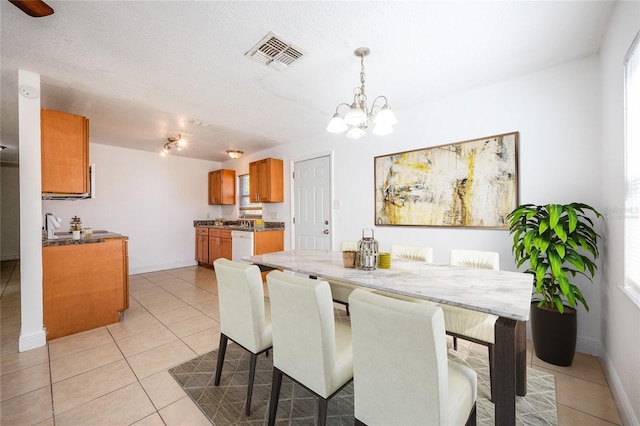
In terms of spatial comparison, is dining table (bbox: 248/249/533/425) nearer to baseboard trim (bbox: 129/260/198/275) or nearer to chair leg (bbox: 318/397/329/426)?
chair leg (bbox: 318/397/329/426)

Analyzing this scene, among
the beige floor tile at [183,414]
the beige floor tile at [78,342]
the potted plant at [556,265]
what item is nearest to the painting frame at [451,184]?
the potted plant at [556,265]

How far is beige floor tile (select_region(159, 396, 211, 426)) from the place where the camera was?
1549 millimetres

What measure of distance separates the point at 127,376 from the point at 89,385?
0.22m

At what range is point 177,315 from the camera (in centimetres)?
314

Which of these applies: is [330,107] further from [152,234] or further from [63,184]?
[152,234]

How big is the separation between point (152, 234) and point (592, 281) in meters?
6.70

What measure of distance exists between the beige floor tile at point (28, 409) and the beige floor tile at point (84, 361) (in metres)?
0.17

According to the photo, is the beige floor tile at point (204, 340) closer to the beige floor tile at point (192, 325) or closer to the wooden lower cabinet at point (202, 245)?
the beige floor tile at point (192, 325)

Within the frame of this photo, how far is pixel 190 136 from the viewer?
175 inches

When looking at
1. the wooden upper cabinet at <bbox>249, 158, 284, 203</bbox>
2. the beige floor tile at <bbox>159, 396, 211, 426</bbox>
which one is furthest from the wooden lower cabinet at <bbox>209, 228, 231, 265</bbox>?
the beige floor tile at <bbox>159, 396, 211, 426</bbox>

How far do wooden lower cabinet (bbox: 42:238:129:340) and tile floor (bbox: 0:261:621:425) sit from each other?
5.3 inches

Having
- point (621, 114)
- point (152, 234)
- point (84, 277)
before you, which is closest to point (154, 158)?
point (152, 234)

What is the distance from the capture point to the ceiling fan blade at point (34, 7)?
1.52 metres

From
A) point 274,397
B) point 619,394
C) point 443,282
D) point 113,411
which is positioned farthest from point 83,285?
point 619,394
